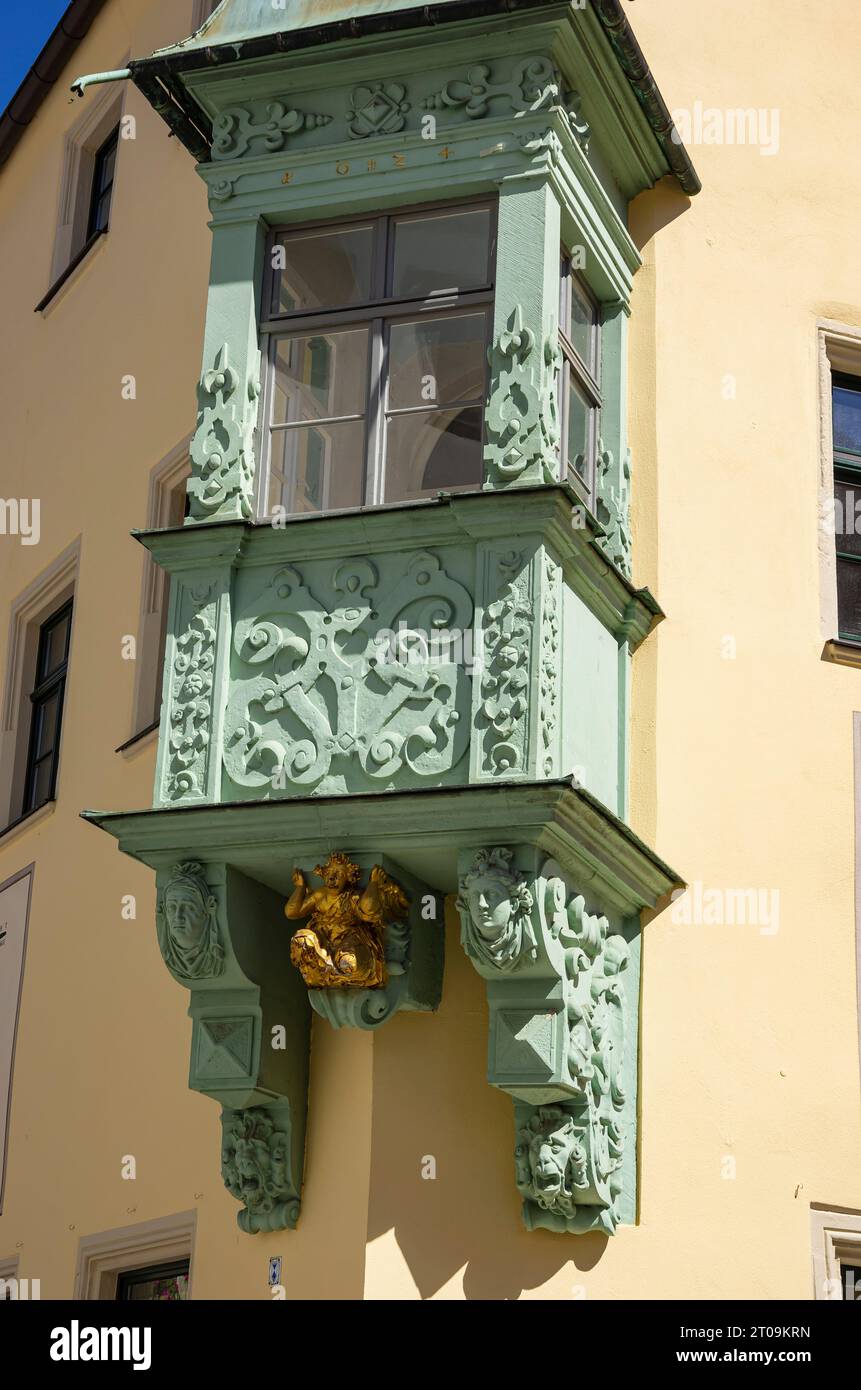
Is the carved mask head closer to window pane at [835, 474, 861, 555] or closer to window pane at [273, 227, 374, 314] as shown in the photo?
window pane at [273, 227, 374, 314]

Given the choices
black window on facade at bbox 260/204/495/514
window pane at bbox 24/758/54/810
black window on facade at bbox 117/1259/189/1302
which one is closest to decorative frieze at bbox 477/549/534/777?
black window on facade at bbox 260/204/495/514

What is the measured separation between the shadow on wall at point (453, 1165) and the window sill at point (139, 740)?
8.13 feet

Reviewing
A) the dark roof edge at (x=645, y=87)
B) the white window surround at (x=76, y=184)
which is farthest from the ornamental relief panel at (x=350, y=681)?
A: the white window surround at (x=76, y=184)

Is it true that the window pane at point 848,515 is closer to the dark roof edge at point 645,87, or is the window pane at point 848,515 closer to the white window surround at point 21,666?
the dark roof edge at point 645,87

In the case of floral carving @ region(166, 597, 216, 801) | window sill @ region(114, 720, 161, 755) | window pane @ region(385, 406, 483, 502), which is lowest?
floral carving @ region(166, 597, 216, 801)

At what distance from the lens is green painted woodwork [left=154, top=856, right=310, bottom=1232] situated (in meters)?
8.53

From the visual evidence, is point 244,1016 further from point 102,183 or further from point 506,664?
point 102,183

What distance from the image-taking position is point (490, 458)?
849 centimetres

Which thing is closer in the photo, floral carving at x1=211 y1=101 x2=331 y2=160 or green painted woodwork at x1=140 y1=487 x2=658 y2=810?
green painted woodwork at x1=140 y1=487 x2=658 y2=810

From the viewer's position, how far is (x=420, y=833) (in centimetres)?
820

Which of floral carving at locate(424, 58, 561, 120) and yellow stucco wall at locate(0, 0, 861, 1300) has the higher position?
floral carving at locate(424, 58, 561, 120)

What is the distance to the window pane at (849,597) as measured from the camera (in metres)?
9.62

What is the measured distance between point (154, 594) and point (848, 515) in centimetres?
349

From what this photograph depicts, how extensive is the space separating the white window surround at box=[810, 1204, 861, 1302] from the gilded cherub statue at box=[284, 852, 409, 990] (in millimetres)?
1897
